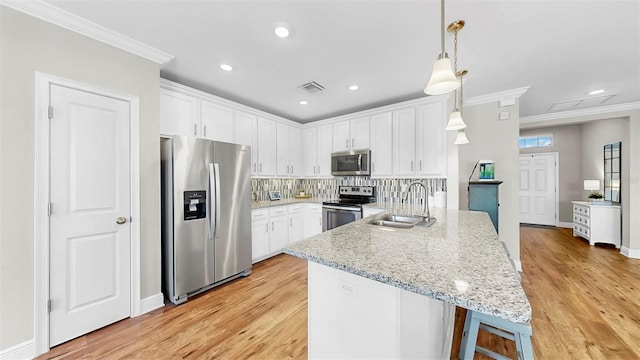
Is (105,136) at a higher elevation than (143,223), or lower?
higher

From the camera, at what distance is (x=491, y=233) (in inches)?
64.1

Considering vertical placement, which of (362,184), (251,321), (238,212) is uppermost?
(362,184)

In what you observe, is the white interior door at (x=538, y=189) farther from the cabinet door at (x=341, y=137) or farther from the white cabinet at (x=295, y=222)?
the white cabinet at (x=295, y=222)

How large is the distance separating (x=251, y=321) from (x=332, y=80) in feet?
9.23

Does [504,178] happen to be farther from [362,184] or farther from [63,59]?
[63,59]

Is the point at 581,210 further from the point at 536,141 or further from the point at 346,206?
the point at 346,206

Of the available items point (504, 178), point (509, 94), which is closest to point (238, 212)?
point (504, 178)

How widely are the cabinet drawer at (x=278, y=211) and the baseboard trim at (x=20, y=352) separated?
2544 millimetres

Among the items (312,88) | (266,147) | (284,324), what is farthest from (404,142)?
(284,324)

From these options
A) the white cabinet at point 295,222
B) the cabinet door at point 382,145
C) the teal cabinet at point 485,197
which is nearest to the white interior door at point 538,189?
the teal cabinet at point 485,197

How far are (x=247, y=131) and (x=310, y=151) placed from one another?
1.41 meters

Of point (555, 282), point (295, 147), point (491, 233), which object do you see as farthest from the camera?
point (295, 147)

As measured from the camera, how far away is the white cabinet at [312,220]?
4.14 meters

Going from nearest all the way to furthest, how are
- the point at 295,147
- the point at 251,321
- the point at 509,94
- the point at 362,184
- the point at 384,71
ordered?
the point at 251,321, the point at 384,71, the point at 509,94, the point at 362,184, the point at 295,147
